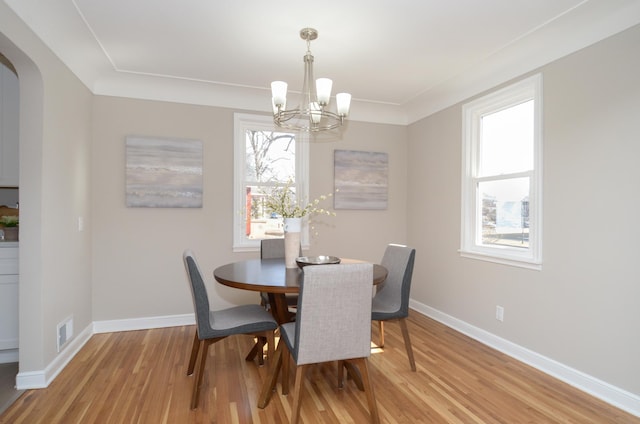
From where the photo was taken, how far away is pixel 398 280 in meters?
2.77

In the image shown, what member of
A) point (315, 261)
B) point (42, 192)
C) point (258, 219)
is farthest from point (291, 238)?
point (42, 192)

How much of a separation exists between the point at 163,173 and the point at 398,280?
253cm

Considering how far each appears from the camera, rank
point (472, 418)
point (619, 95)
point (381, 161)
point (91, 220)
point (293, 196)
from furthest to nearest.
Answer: point (381, 161) < point (293, 196) < point (91, 220) < point (619, 95) < point (472, 418)

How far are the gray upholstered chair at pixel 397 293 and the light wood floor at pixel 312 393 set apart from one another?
0.36m

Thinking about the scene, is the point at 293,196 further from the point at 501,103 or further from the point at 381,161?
the point at 501,103

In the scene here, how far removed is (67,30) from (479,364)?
395cm

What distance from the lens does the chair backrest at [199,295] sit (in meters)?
2.11

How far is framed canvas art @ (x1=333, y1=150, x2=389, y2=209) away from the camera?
13.9 ft

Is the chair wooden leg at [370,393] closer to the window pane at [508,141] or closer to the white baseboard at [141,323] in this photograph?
the window pane at [508,141]

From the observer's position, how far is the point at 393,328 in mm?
3607

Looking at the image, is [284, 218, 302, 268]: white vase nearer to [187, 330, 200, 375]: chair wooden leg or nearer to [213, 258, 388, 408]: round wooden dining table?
[213, 258, 388, 408]: round wooden dining table

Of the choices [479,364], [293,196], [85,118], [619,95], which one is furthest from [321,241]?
[619,95]

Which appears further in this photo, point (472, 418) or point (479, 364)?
point (479, 364)

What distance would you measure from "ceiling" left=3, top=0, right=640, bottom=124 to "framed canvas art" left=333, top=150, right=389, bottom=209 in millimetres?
818
